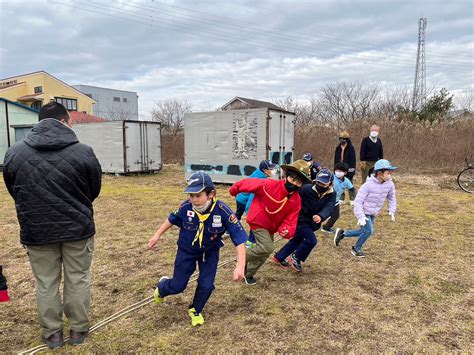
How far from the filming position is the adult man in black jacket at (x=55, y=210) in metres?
2.59

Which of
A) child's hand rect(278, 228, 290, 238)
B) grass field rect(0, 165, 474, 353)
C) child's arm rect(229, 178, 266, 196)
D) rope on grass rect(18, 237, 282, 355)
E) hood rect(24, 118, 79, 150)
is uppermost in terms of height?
hood rect(24, 118, 79, 150)

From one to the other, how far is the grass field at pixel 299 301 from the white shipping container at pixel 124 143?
9.07 m

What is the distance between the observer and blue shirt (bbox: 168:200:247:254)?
118 inches

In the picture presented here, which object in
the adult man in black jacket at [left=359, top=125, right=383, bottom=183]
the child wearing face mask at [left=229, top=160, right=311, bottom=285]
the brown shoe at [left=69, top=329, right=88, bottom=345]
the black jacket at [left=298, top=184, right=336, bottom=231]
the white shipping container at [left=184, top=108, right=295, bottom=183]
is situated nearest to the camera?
the brown shoe at [left=69, top=329, right=88, bottom=345]

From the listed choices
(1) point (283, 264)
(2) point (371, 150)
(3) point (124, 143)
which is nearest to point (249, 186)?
(1) point (283, 264)

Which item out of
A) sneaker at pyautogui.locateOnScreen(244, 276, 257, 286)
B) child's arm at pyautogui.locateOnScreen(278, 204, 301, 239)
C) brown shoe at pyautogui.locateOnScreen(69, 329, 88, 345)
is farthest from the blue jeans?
brown shoe at pyautogui.locateOnScreen(69, 329, 88, 345)

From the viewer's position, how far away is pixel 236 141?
1161cm

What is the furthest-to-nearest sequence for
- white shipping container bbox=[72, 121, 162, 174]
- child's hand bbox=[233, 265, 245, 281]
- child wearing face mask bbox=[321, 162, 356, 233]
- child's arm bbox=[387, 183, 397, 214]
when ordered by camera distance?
1. white shipping container bbox=[72, 121, 162, 174]
2. child wearing face mask bbox=[321, 162, 356, 233]
3. child's arm bbox=[387, 183, 397, 214]
4. child's hand bbox=[233, 265, 245, 281]

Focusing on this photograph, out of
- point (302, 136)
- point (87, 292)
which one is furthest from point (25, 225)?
point (302, 136)

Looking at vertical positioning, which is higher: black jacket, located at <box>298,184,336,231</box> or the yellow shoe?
black jacket, located at <box>298,184,336,231</box>

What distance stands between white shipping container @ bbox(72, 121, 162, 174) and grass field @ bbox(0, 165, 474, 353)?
29.8 feet

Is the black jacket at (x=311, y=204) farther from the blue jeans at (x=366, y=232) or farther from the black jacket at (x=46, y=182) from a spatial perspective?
the black jacket at (x=46, y=182)

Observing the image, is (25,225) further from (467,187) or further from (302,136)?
(302,136)

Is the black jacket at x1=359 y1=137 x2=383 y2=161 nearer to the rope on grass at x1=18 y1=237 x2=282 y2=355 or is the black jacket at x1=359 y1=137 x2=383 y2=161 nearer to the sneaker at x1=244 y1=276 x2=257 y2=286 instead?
the sneaker at x1=244 y1=276 x2=257 y2=286
